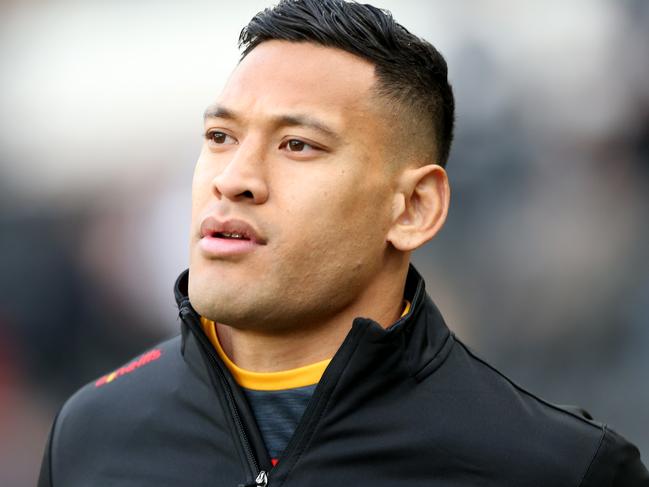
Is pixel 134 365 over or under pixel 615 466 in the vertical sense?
over

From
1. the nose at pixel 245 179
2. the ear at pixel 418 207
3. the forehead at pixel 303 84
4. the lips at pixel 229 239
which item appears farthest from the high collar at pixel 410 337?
the forehead at pixel 303 84

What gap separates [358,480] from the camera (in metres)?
2.33

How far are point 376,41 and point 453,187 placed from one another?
2882 mm

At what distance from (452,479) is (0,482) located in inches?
152

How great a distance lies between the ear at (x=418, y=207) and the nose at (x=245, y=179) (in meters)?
0.34

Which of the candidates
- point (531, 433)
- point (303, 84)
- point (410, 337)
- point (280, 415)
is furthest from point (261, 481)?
point (303, 84)

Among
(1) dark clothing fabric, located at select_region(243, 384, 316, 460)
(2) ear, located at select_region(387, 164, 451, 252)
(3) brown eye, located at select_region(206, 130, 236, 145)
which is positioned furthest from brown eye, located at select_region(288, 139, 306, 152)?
(1) dark clothing fabric, located at select_region(243, 384, 316, 460)

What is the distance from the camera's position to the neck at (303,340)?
244cm

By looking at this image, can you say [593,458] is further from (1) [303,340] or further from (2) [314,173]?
(2) [314,173]

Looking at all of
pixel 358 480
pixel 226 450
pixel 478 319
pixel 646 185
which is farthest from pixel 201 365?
pixel 646 185

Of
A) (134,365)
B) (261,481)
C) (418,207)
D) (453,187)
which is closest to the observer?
(261,481)

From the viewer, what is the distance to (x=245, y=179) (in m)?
2.32

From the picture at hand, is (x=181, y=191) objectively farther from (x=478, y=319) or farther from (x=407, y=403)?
(x=407, y=403)

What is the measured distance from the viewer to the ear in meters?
2.51
